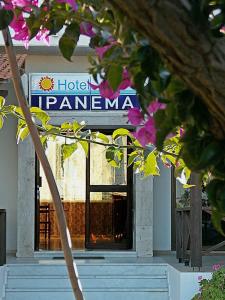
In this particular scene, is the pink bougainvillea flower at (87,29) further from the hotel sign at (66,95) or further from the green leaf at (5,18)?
the hotel sign at (66,95)

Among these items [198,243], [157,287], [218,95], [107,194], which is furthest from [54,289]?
[218,95]

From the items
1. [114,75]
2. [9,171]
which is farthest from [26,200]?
[114,75]

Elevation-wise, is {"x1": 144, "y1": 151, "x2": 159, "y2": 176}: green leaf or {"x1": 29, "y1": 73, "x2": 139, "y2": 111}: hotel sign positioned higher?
{"x1": 29, "y1": 73, "x2": 139, "y2": 111}: hotel sign

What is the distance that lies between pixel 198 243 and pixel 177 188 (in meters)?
3.57

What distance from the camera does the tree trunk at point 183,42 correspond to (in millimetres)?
1108

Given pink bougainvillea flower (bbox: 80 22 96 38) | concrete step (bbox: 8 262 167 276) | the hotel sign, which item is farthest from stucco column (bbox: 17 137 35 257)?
pink bougainvillea flower (bbox: 80 22 96 38)

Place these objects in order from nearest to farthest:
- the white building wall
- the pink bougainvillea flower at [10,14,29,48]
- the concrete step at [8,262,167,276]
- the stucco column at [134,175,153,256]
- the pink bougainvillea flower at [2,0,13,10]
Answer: the pink bougainvillea flower at [2,0,13,10], the pink bougainvillea flower at [10,14,29,48], the concrete step at [8,262,167,276], the stucco column at [134,175,153,256], the white building wall

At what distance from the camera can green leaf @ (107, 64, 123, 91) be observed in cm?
149

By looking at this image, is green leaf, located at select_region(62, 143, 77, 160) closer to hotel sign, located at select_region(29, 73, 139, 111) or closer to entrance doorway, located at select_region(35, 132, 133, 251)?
hotel sign, located at select_region(29, 73, 139, 111)

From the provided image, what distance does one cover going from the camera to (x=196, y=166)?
4.45 feet

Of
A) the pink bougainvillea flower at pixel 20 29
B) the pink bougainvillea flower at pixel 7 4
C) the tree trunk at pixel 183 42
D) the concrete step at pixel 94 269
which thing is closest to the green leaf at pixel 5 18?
the pink bougainvillea flower at pixel 7 4

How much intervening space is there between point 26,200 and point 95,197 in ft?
5.87

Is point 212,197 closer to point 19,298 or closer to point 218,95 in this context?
point 218,95

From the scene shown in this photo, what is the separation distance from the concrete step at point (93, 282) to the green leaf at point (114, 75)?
376 inches
